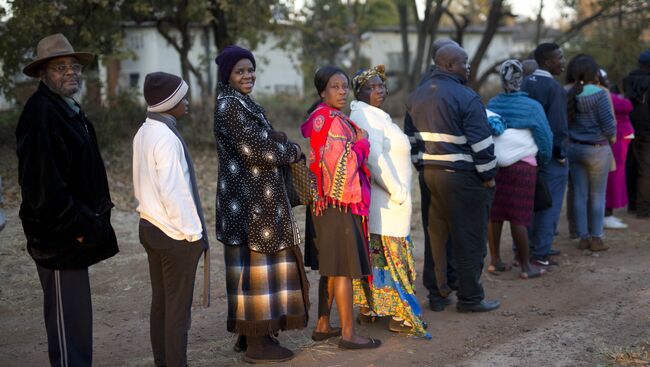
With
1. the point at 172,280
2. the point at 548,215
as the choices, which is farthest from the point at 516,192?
the point at 172,280

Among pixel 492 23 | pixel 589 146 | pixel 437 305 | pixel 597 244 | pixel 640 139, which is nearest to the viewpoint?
pixel 437 305

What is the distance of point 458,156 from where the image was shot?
6016 millimetres

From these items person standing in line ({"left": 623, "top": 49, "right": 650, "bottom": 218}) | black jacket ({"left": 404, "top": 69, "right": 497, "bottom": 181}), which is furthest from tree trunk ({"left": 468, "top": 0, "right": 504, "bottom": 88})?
black jacket ({"left": 404, "top": 69, "right": 497, "bottom": 181})

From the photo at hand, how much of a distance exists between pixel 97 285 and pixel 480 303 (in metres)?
3.76

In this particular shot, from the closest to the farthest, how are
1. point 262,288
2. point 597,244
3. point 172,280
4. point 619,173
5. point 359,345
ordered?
point 172,280 → point 262,288 → point 359,345 → point 597,244 → point 619,173

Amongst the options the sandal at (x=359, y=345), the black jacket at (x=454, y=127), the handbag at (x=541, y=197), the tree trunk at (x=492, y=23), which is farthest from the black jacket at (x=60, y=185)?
the tree trunk at (x=492, y=23)

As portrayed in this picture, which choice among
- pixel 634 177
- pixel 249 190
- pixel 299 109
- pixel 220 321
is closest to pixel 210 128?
pixel 299 109

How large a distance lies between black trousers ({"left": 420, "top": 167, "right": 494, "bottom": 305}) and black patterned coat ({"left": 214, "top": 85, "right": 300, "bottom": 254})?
5.12 feet

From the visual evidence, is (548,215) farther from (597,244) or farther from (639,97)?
(639,97)

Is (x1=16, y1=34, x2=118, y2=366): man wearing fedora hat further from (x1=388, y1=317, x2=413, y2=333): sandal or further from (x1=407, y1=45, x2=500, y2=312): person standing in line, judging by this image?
(x1=407, y1=45, x2=500, y2=312): person standing in line

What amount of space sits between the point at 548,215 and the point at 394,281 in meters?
2.83

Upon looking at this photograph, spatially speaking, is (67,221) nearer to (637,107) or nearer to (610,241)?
(610,241)

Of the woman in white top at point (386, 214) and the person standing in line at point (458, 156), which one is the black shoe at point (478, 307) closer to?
the person standing in line at point (458, 156)

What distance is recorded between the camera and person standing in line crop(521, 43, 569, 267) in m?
7.49
